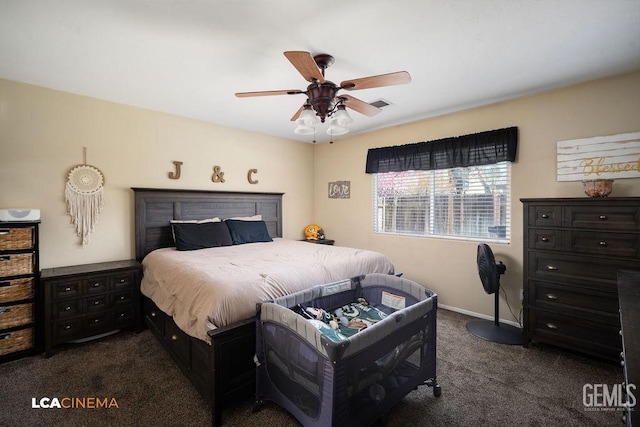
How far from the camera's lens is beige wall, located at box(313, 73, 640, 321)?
2.53 meters

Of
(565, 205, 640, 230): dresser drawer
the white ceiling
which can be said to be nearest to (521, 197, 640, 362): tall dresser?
(565, 205, 640, 230): dresser drawer

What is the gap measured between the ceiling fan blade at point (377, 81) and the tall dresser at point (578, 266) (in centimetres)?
169

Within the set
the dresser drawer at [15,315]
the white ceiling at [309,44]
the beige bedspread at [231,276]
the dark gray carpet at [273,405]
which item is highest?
the white ceiling at [309,44]

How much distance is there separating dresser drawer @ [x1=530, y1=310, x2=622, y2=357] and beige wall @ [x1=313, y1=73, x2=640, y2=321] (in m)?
0.50

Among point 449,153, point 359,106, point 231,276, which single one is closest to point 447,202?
point 449,153

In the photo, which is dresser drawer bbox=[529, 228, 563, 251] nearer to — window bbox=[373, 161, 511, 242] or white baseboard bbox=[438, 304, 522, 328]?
window bbox=[373, 161, 511, 242]

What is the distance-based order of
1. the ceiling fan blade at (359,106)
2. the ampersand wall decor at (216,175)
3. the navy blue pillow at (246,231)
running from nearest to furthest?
the ceiling fan blade at (359,106), the navy blue pillow at (246,231), the ampersand wall decor at (216,175)

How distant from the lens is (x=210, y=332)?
65.7 inches

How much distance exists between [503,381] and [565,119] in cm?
247

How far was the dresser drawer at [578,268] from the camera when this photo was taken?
2234 millimetres

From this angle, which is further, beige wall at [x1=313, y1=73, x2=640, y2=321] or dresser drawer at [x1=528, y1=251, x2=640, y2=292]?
beige wall at [x1=313, y1=73, x2=640, y2=321]

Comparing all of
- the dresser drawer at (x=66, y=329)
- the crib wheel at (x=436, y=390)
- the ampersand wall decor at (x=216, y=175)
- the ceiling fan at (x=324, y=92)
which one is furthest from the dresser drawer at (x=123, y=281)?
the crib wheel at (x=436, y=390)

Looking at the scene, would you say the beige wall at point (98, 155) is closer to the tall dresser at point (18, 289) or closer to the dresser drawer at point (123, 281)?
the tall dresser at point (18, 289)

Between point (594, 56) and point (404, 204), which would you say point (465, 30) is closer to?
point (594, 56)
